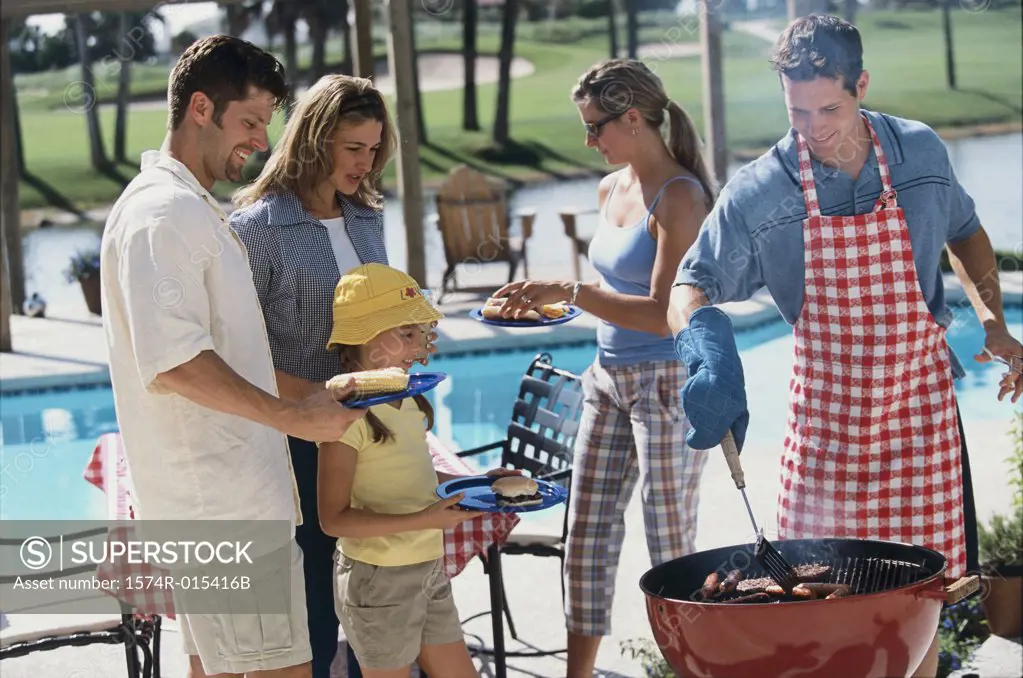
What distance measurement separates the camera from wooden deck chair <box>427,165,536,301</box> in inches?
413

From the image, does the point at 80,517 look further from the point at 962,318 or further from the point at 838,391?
the point at 962,318

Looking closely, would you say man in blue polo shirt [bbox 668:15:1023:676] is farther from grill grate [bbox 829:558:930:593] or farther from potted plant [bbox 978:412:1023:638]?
potted plant [bbox 978:412:1023:638]

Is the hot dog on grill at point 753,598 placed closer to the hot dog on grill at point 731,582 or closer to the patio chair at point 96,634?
the hot dog on grill at point 731,582

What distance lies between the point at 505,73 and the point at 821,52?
24.3 m

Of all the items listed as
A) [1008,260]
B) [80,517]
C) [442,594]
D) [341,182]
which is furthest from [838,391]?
[1008,260]

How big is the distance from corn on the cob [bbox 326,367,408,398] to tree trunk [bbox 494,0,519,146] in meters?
24.4

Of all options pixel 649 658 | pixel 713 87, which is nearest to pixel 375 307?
pixel 649 658

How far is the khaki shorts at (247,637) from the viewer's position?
2.21 metres

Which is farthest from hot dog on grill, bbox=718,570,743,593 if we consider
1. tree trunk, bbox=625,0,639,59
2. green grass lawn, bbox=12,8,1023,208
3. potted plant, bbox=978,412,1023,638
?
tree trunk, bbox=625,0,639,59

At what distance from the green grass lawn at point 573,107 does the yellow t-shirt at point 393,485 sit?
2195 cm

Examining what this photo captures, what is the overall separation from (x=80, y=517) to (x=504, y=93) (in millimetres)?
20952

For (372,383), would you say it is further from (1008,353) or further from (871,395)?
(1008,353)

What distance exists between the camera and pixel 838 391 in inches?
95.0

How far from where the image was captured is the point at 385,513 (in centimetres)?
257
